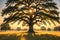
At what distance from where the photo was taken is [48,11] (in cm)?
4722

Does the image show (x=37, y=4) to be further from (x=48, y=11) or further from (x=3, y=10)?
(x=3, y=10)

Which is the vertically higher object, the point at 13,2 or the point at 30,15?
the point at 13,2

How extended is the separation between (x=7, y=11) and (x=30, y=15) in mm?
5052

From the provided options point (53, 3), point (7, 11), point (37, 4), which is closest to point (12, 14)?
point (7, 11)

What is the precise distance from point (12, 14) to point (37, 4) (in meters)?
5.86

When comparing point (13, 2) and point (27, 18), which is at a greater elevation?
point (13, 2)

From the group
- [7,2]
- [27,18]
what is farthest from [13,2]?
[27,18]

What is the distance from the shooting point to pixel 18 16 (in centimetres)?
4622

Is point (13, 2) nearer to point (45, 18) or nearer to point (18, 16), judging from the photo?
point (18, 16)

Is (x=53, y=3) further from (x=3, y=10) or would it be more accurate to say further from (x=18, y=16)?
(x=3, y=10)

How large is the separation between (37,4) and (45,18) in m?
3.55

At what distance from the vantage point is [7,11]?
46.3 m

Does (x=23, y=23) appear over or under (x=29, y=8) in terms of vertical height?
under

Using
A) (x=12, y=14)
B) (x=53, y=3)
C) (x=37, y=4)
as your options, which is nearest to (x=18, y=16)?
(x=12, y=14)
